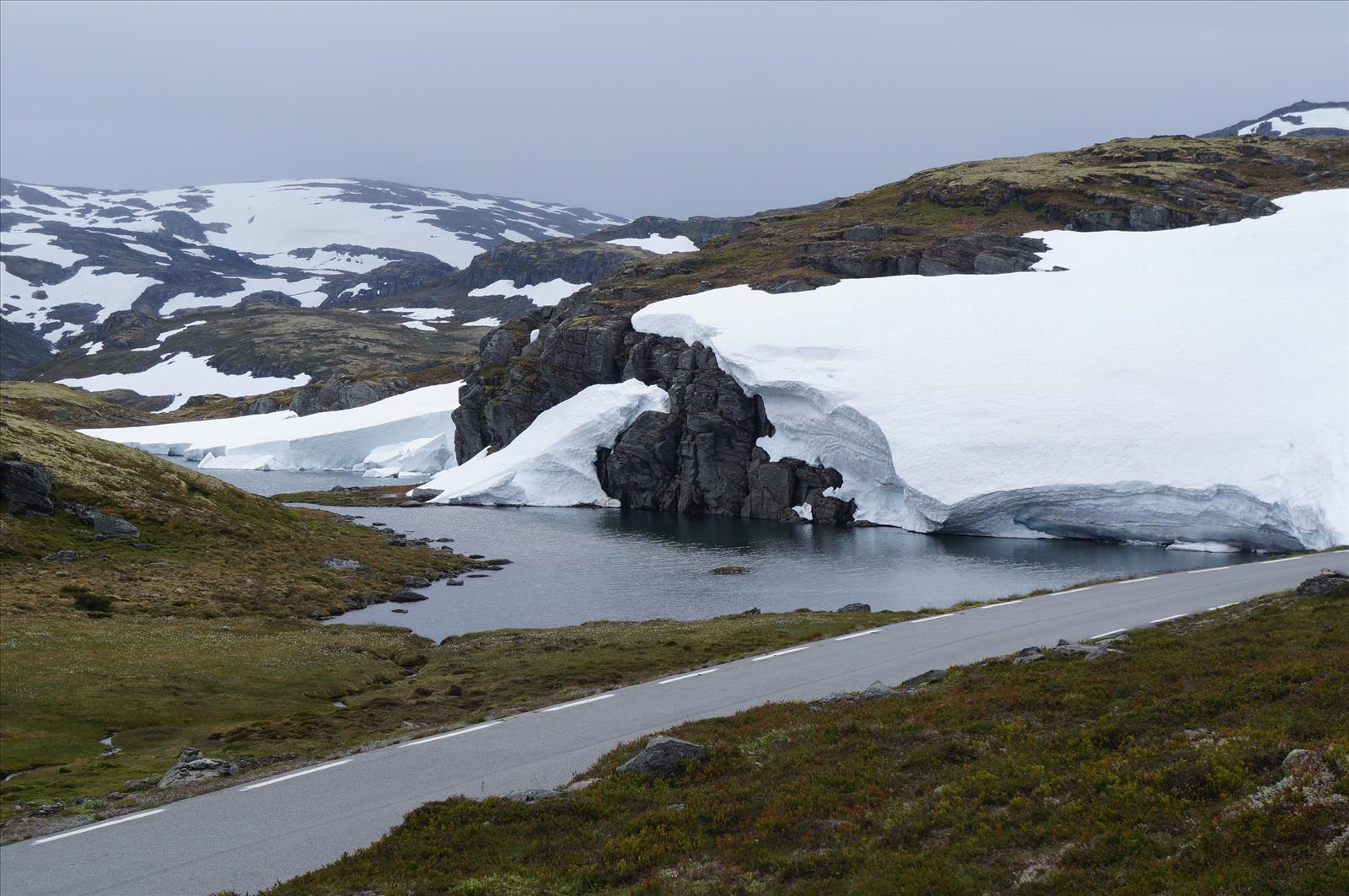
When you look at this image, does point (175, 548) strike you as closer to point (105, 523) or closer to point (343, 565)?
point (105, 523)

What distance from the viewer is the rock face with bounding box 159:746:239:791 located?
24.0 meters

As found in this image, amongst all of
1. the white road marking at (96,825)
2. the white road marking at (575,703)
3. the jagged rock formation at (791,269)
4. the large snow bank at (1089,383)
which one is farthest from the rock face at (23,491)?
the large snow bank at (1089,383)

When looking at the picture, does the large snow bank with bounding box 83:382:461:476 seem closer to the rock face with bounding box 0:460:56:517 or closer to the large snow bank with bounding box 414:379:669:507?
the large snow bank with bounding box 414:379:669:507

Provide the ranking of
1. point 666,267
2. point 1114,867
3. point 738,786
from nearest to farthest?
point 1114,867
point 738,786
point 666,267

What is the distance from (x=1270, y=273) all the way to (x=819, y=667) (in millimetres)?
99226

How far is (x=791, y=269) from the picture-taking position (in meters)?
142

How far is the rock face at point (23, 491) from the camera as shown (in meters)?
60.7

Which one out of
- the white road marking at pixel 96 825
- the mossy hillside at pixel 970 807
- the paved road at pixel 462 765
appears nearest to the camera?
the mossy hillside at pixel 970 807

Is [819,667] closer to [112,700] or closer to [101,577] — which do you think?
[112,700]

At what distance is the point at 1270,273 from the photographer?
4114 inches

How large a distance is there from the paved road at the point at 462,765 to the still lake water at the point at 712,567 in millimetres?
20039

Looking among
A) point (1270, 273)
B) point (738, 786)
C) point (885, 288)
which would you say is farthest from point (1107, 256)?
point (738, 786)

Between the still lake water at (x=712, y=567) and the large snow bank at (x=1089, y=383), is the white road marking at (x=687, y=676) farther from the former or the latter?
the large snow bank at (x=1089, y=383)

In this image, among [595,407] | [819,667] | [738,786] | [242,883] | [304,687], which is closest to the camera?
[242,883]
